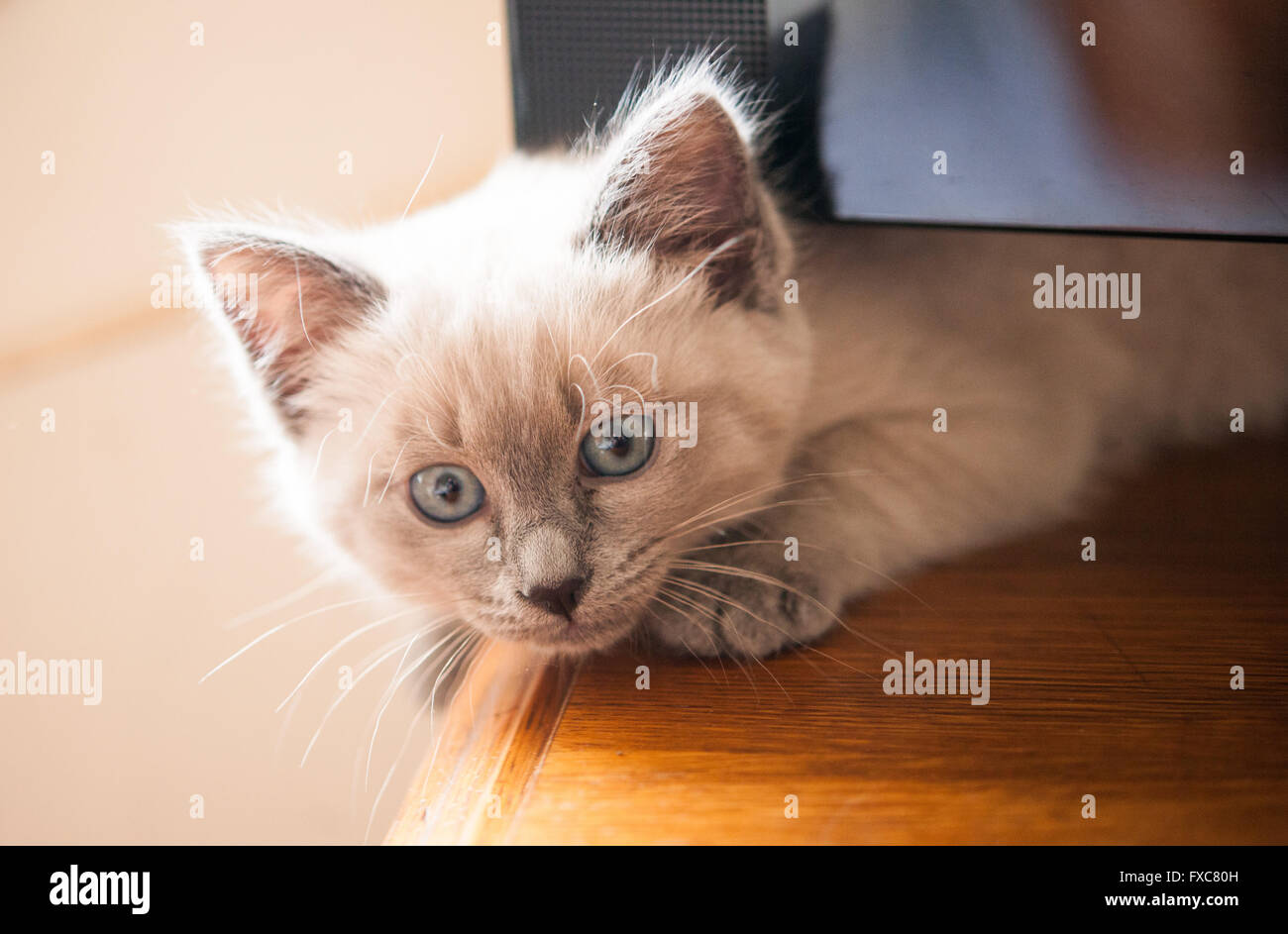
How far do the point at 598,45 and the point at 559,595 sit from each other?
889mm

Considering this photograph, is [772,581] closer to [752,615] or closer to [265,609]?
[752,615]

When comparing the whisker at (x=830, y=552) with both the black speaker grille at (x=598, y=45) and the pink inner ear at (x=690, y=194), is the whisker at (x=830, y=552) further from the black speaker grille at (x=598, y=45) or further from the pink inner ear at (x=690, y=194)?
the black speaker grille at (x=598, y=45)

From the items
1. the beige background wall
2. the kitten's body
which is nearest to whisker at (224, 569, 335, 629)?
the beige background wall

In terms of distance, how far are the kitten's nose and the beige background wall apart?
57 cm

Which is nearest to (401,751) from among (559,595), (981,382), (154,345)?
(559,595)

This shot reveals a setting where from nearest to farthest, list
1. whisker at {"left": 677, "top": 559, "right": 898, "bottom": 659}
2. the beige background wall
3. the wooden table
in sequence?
the wooden table < whisker at {"left": 677, "top": 559, "right": 898, "bottom": 659} < the beige background wall

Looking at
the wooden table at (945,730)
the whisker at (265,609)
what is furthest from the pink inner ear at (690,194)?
the whisker at (265,609)

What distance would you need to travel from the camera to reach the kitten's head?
0.98m

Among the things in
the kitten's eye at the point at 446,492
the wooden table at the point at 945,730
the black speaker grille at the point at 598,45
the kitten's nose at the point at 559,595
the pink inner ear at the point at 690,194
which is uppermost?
the black speaker grille at the point at 598,45

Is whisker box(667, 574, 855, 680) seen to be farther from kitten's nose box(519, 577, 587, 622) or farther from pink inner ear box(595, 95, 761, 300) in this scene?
pink inner ear box(595, 95, 761, 300)

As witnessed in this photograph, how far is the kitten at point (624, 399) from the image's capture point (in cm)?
Answer: 99

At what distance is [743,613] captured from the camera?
1.05 meters

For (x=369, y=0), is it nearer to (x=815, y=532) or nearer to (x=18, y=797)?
(x=815, y=532)
